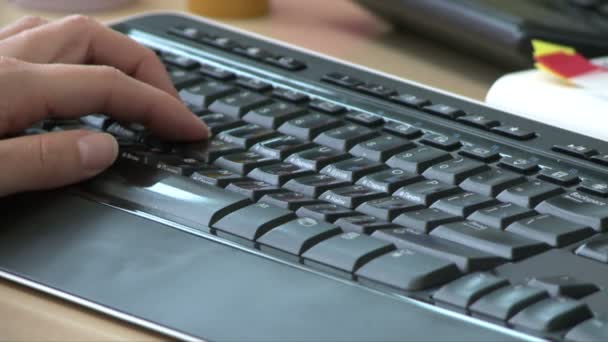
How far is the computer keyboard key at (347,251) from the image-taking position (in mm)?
Result: 425

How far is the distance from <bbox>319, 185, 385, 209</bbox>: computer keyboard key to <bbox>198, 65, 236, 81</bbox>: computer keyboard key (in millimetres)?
177

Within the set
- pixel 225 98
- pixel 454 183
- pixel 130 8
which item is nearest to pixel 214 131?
pixel 225 98

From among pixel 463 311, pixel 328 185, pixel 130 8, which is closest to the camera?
pixel 463 311

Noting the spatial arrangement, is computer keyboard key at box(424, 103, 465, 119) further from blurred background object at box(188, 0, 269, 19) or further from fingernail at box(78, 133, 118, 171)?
blurred background object at box(188, 0, 269, 19)

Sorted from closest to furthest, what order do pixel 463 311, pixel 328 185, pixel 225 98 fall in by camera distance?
1. pixel 463 311
2. pixel 328 185
3. pixel 225 98

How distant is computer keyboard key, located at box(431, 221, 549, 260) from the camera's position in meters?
0.44

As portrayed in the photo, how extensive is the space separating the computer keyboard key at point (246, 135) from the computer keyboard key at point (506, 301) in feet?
0.67

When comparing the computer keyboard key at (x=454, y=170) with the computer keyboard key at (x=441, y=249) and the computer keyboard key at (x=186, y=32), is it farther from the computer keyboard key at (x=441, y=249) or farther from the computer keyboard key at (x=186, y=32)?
the computer keyboard key at (x=186, y=32)

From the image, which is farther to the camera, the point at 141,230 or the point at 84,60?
the point at 84,60

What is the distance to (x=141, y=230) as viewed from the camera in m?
0.47

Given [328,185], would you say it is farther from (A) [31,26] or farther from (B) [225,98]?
(A) [31,26]

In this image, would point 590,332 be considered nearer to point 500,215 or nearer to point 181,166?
point 500,215

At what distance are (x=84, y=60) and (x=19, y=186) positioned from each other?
16cm

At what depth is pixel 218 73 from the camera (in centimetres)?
65
